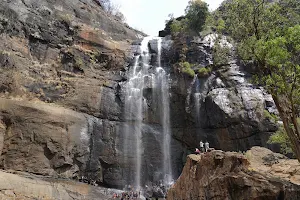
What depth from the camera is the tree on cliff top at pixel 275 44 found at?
1158 cm

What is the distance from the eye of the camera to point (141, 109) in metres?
27.0

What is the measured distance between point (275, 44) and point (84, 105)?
17582 millimetres

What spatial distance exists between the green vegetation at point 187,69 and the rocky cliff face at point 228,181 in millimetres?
15840

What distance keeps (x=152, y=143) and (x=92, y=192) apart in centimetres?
736

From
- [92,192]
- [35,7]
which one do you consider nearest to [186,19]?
[35,7]

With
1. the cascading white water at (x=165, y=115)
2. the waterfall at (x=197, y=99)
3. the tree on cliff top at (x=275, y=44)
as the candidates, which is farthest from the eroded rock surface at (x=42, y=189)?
the tree on cliff top at (x=275, y=44)

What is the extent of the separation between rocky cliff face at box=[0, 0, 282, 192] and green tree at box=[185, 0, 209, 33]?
3.45 metres

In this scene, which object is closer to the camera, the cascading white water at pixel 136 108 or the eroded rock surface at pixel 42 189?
the eroded rock surface at pixel 42 189

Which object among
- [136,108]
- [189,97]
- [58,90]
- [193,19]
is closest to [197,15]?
[193,19]

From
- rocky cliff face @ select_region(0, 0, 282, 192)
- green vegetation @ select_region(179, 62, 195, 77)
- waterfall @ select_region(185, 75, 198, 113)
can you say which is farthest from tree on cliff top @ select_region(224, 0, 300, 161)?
green vegetation @ select_region(179, 62, 195, 77)

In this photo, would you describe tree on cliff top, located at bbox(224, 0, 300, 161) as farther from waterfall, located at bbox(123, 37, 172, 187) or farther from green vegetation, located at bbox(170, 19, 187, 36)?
green vegetation, located at bbox(170, 19, 187, 36)

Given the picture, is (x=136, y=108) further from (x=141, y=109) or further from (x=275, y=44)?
Answer: (x=275, y=44)

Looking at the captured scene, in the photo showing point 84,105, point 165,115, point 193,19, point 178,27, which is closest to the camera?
point 84,105

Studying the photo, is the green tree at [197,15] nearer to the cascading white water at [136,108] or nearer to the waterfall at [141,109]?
the waterfall at [141,109]
